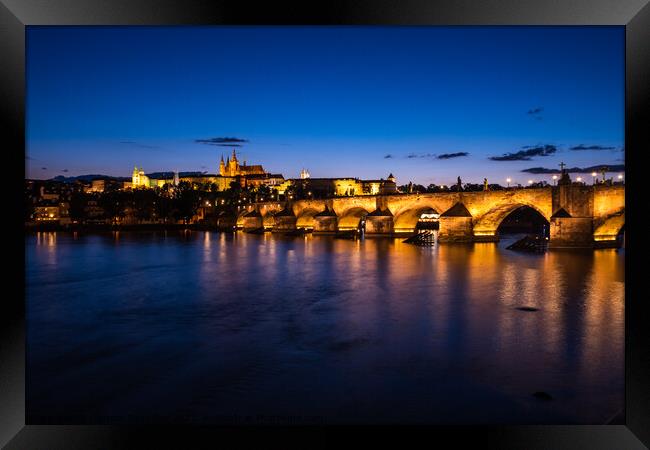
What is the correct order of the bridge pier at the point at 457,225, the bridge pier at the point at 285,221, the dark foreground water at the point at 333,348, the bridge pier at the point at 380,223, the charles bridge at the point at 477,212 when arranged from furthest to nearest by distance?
the bridge pier at the point at 285,221
the bridge pier at the point at 380,223
the bridge pier at the point at 457,225
the charles bridge at the point at 477,212
the dark foreground water at the point at 333,348

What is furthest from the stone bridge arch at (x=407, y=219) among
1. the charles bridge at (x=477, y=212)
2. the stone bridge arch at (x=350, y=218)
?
the stone bridge arch at (x=350, y=218)

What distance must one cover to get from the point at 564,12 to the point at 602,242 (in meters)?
22.0

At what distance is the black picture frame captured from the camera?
10.9 ft

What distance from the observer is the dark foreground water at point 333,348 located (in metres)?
5.09

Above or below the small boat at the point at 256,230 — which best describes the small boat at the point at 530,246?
below

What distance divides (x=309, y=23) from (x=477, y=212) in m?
25.8

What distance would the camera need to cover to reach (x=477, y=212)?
27812 mm

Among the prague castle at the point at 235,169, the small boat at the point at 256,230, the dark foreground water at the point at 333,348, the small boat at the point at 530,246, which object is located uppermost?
the prague castle at the point at 235,169

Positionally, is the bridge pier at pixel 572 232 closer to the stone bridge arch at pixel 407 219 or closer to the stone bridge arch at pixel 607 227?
the stone bridge arch at pixel 607 227

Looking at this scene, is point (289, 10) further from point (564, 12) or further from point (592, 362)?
point (592, 362)

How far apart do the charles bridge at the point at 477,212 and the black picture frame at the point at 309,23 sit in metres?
20.0

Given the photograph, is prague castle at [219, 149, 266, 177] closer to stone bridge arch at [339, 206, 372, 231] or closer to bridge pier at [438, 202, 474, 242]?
stone bridge arch at [339, 206, 372, 231]

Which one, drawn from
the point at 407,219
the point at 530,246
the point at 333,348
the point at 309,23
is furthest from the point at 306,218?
the point at 309,23

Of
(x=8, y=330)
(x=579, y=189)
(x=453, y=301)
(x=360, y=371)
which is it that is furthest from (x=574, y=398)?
(x=579, y=189)
